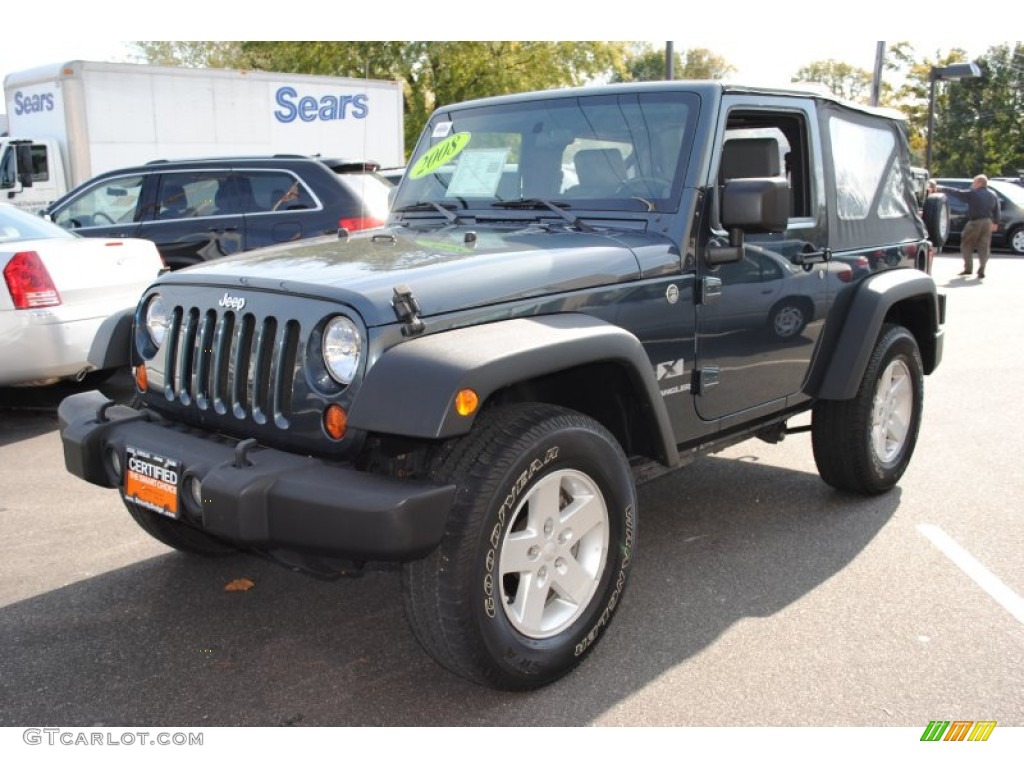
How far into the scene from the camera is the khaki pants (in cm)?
1620

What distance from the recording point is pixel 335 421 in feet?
9.73

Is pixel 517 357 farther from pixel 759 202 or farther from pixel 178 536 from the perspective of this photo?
pixel 178 536

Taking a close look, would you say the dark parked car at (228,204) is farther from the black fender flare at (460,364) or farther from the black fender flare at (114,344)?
the black fender flare at (460,364)

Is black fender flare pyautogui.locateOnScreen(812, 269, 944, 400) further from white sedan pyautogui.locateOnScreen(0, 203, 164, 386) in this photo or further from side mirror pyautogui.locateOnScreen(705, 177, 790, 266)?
white sedan pyautogui.locateOnScreen(0, 203, 164, 386)

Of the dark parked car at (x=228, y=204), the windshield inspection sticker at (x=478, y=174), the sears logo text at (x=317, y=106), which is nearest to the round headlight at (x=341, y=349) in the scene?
the windshield inspection sticker at (x=478, y=174)

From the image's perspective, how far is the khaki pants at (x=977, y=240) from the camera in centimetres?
1620

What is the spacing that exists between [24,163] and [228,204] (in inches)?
285

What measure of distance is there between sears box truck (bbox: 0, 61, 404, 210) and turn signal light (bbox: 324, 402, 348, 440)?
39.6 feet

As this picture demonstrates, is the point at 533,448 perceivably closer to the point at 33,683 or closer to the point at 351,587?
the point at 351,587

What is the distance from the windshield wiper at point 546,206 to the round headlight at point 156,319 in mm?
1436

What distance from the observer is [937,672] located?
Result: 3.35 metres

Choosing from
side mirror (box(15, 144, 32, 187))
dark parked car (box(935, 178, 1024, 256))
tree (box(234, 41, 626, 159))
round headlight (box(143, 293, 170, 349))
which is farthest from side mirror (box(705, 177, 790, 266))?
tree (box(234, 41, 626, 159))

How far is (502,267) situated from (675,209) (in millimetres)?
885

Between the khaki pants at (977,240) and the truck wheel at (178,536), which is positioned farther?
the khaki pants at (977,240)
